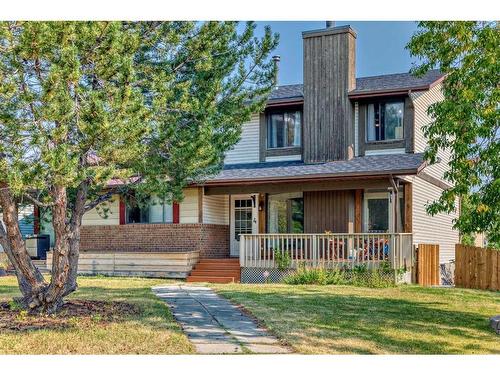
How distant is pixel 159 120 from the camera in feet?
29.5

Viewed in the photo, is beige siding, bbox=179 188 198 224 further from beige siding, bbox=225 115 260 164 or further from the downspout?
the downspout

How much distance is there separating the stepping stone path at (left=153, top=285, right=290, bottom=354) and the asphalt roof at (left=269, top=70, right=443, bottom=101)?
24.2 ft

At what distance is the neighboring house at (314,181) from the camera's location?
1580cm

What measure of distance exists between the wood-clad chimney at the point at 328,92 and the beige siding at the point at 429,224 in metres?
2.12

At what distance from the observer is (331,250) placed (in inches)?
609

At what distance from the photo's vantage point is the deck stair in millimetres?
15656

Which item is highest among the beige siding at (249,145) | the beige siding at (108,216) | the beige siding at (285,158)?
the beige siding at (249,145)

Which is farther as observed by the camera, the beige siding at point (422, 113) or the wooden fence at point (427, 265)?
the beige siding at point (422, 113)

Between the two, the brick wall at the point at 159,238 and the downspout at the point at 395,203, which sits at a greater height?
the downspout at the point at 395,203

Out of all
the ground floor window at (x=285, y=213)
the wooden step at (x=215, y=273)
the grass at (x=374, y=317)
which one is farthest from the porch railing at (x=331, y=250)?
the grass at (x=374, y=317)

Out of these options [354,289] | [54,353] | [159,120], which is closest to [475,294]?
[354,289]

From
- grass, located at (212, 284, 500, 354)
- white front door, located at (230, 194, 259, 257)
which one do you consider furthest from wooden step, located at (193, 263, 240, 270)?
grass, located at (212, 284, 500, 354)

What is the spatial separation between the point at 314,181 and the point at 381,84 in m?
3.53

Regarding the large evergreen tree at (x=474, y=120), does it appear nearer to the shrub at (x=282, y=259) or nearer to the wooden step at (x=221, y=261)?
the shrub at (x=282, y=259)
